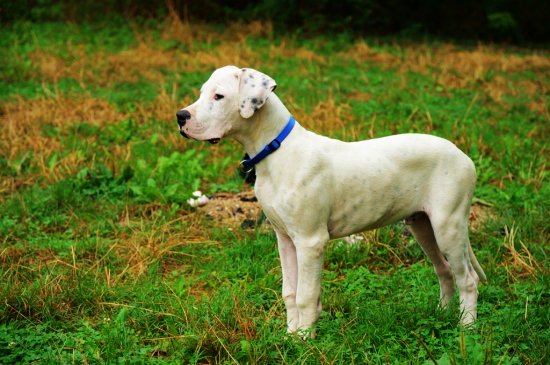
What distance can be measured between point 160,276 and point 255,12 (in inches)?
571

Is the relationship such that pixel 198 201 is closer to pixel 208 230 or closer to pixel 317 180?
pixel 208 230

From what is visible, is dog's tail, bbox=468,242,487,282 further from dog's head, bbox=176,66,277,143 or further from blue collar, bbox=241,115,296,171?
dog's head, bbox=176,66,277,143

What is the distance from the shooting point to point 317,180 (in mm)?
3984

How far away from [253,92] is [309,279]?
1.25 m

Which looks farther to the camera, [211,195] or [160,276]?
[211,195]

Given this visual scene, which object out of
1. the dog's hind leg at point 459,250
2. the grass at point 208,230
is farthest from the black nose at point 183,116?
the dog's hind leg at point 459,250

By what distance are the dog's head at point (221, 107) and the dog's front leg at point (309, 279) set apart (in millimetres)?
894

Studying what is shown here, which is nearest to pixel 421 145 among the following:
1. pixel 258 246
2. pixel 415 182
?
pixel 415 182

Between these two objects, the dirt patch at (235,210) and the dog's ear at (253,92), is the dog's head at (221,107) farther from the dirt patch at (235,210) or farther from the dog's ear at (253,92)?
the dirt patch at (235,210)

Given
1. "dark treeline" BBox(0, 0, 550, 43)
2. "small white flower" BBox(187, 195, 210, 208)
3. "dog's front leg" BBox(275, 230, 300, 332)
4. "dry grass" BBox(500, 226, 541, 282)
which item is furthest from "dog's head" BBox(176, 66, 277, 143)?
"dark treeline" BBox(0, 0, 550, 43)

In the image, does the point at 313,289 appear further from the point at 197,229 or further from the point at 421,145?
the point at 197,229

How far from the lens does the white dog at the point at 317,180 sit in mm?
3926

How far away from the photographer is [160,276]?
5316 millimetres

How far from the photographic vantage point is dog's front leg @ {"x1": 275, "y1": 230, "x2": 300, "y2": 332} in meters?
4.20
